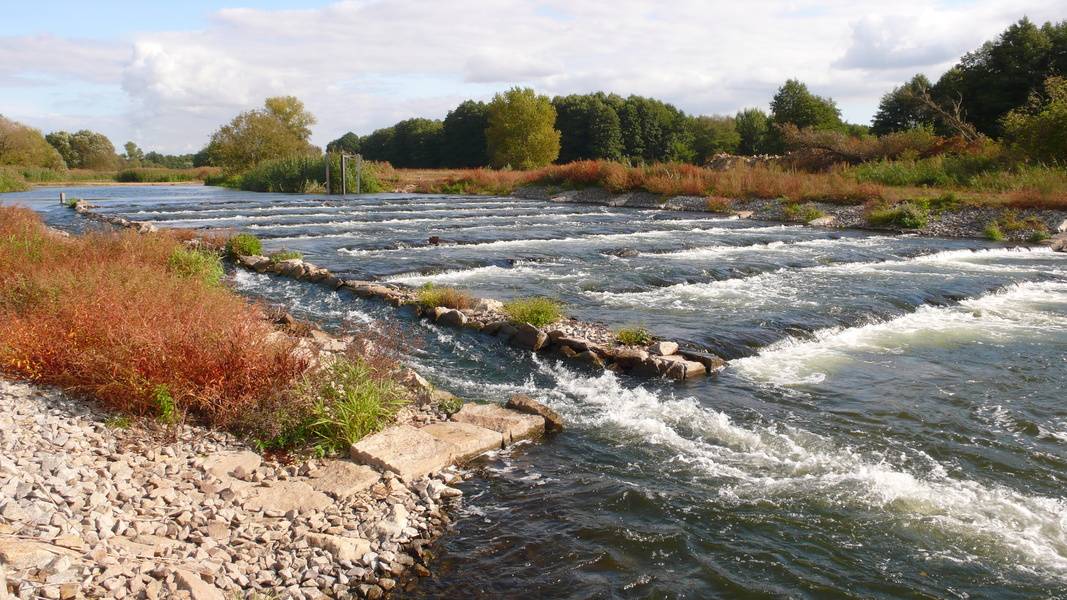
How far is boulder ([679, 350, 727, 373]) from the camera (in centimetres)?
929

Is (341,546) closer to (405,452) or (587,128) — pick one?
(405,452)

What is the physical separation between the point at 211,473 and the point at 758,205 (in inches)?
1125

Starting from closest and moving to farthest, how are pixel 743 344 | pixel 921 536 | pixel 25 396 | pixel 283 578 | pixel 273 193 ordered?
pixel 283 578
pixel 921 536
pixel 25 396
pixel 743 344
pixel 273 193

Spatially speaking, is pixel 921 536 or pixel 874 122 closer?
pixel 921 536

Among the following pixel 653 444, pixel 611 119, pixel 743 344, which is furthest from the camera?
pixel 611 119

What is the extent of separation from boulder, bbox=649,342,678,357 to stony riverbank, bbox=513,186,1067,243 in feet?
62.1

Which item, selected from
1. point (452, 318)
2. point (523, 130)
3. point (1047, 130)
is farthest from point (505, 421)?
point (523, 130)

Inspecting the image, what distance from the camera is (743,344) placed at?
10367mm

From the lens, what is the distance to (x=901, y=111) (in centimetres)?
Answer: 4959

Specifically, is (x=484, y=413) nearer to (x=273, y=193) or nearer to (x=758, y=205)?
(x=758, y=205)

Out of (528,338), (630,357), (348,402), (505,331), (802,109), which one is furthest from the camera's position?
(802,109)

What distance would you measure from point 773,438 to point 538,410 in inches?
93.1

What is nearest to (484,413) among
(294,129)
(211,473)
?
(211,473)

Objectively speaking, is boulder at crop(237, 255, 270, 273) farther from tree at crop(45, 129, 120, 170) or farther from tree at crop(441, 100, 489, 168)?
tree at crop(45, 129, 120, 170)
